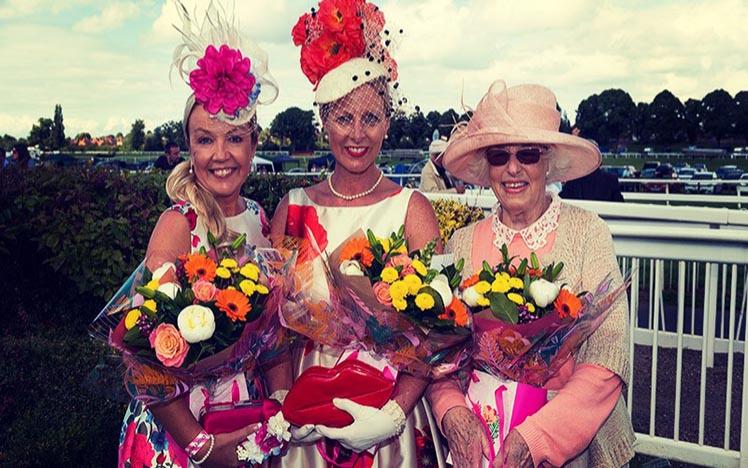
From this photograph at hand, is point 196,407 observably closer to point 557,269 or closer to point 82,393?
point 557,269

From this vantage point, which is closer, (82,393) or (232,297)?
(232,297)

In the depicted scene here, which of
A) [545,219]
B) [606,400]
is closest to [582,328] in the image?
[606,400]

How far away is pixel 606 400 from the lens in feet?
7.81

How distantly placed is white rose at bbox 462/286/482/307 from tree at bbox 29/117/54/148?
83042 millimetres

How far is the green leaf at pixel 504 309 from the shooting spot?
2.09 m

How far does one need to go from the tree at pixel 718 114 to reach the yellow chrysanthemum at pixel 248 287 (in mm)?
123904

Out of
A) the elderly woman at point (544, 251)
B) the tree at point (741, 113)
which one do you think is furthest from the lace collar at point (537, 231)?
the tree at point (741, 113)

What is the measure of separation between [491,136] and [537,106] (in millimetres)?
201

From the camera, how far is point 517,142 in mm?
2551

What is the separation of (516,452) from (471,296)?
1.69ft

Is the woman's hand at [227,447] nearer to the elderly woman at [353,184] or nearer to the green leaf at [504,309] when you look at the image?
the elderly woman at [353,184]

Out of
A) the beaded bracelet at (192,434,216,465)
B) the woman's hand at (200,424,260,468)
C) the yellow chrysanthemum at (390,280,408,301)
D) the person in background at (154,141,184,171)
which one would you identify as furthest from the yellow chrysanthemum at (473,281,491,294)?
the person in background at (154,141,184,171)

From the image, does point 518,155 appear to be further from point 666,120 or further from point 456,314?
point 666,120

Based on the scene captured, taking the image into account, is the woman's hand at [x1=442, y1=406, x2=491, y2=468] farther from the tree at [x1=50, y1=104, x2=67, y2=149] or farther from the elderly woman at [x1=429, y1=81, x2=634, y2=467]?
the tree at [x1=50, y1=104, x2=67, y2=149]
